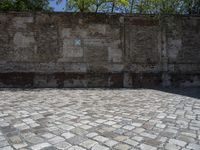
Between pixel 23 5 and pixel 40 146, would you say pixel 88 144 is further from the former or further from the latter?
pixel 23 5

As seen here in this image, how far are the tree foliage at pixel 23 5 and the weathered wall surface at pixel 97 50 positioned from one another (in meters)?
8.00

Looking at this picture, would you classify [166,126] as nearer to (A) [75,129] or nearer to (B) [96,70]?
(A) [75,129]

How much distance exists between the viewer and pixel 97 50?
14.2 meters

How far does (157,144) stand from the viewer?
3971 mm

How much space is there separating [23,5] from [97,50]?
1094 centimetres

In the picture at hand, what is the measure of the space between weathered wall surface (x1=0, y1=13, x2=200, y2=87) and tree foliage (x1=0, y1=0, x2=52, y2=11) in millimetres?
7996

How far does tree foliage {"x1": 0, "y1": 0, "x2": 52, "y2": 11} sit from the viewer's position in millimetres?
20797

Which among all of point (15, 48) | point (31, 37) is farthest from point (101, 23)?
point (15, 48)

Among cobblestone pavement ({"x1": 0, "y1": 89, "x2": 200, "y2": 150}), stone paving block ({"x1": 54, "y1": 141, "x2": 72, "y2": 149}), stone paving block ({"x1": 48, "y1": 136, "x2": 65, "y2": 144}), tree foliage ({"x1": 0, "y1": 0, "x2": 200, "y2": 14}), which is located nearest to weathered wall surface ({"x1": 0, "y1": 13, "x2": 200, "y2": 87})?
tree foliage ({"x1": 0, "y1": 0, "x2": 200, "y2": 14})

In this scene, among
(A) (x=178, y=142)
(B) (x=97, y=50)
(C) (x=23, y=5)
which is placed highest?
(C) (x=23, y=5)

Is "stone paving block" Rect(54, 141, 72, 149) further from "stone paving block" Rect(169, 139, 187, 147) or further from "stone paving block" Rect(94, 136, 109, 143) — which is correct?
"stone paving block" Rect(169, 139, 187, 147)

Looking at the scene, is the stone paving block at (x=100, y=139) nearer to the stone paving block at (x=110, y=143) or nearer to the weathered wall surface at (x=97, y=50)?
the stone paving block at (x=110, y=143)

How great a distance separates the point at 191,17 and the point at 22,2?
1467 centimetres

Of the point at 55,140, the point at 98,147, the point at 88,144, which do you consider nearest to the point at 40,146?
the point at 55,140
